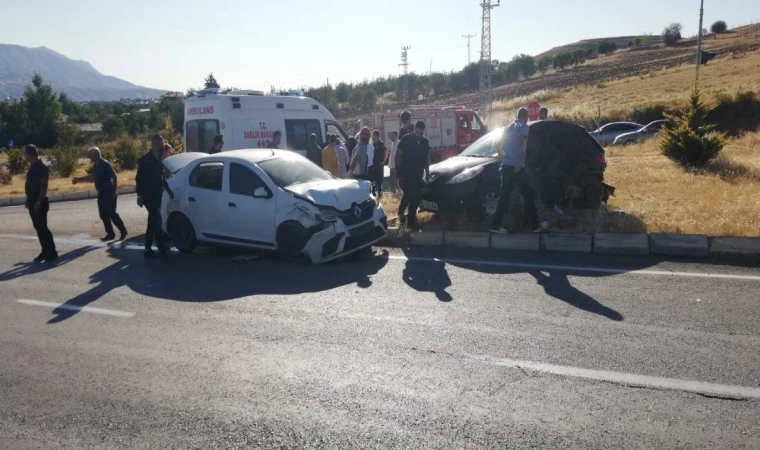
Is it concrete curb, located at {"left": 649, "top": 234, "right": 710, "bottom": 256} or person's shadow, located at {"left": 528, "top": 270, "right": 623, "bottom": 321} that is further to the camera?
concrete curb, located at {"left": 649, "top": 234, "right": 710, "bottom": 256}

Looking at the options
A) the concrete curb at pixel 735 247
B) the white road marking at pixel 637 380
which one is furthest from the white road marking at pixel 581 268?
the white road marking at pixel 637 380

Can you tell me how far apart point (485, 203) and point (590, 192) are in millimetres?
1939

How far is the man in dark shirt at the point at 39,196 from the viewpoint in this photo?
1097 centimetres

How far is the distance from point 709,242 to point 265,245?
603 cm

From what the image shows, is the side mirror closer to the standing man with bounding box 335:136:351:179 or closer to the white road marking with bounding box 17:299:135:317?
the white road marking with bounding box 17:299:135:317

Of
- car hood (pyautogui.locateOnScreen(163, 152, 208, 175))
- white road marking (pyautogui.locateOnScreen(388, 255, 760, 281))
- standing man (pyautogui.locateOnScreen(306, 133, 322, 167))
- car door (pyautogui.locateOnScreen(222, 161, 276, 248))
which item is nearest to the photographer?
white road marking (pyautogui.locateOnScreen(388, 255, 760, 281))

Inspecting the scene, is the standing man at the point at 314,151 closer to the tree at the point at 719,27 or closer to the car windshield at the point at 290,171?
the car windshield at the point at 290,171

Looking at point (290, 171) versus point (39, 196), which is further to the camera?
point (39, 196)

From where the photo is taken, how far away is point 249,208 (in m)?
10.1

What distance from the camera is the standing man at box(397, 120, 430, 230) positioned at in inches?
436

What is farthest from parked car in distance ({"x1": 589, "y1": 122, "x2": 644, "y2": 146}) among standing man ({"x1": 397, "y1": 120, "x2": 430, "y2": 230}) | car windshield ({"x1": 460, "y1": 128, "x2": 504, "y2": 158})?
standing man ({"x1": 397, "y1": 120, "x2": 430, "y2": 230})

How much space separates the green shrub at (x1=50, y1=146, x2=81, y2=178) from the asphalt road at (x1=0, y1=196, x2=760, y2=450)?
20679 mm

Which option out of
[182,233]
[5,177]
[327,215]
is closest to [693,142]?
[327,215]

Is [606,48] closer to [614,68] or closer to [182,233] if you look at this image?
[614,68]
